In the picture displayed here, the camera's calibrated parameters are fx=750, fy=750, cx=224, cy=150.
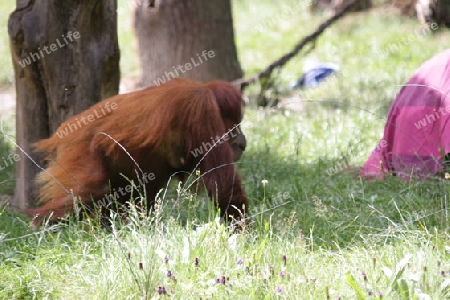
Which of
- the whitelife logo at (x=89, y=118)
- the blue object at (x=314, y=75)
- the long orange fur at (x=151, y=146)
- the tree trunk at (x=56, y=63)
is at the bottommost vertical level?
the blue object at (x=314, y=75)

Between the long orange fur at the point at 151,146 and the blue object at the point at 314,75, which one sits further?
the blue object at the point at 314,75

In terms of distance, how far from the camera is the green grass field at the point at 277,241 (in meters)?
Result: 2.68

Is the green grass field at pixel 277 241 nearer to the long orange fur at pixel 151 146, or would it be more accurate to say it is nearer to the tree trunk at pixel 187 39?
the long orange fur at pixel 151 146

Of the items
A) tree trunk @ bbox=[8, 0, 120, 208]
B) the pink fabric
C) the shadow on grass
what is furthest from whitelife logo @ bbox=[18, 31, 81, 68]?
the pink fabric

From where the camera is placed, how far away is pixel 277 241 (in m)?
3.29

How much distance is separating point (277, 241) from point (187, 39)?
3.30 metres

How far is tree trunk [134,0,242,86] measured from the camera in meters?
6.20

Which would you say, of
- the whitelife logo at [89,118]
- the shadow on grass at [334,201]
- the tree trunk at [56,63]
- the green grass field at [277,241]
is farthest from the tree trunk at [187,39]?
the whitelife logo at [89,118]

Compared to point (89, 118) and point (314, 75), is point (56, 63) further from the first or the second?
point (314, 75)

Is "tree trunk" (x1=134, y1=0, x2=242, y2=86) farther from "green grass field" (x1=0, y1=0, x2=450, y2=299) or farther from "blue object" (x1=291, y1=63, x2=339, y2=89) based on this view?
"blue object" (x1=291, y1=63, x2=339, y2=89)

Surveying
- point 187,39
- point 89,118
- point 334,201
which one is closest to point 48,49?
point 89,118

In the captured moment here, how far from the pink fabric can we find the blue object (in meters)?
2.60

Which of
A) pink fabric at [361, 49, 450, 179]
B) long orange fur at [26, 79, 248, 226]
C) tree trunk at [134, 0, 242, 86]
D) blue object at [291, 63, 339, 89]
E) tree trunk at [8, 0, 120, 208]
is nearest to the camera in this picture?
long orange fur at [26, 79, 248, 226]

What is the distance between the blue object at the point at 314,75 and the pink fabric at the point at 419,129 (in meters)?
2.60
